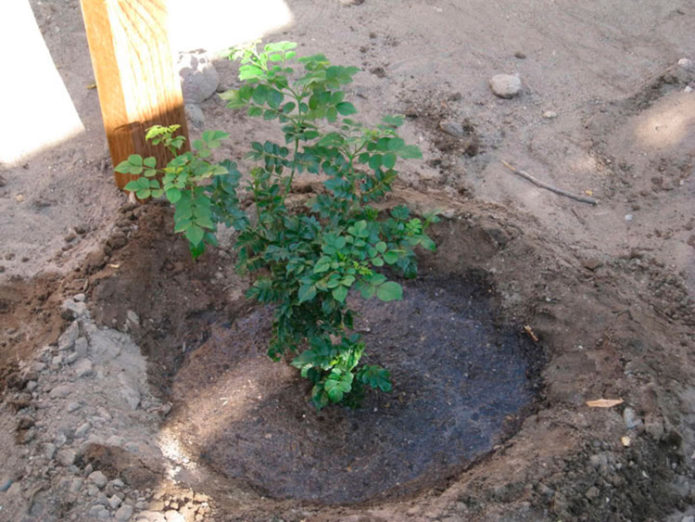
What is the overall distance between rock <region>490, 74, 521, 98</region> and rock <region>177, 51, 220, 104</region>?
207cm

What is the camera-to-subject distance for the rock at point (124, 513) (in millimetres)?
2496

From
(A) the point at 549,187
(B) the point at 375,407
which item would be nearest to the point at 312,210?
(B) the point at 375,407

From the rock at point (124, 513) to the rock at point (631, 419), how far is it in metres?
1.99

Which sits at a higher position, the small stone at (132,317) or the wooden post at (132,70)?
the wooden post at (132,70)

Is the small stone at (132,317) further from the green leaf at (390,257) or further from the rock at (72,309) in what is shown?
the green leaf at (390,257)

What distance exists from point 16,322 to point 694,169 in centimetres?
410

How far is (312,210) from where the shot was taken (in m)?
2.63

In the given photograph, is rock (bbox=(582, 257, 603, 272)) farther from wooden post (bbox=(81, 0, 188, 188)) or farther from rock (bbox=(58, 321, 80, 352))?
rock (bbox=(58, 321, 80, 352))

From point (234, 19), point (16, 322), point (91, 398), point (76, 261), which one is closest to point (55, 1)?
point (234, 19)

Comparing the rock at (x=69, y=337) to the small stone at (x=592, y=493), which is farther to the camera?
the rock at (x=69, y=337)

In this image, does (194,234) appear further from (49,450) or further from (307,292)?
(49,450)

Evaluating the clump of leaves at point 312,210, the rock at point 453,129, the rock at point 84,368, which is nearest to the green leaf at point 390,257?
the clump of leaves at point 312,210

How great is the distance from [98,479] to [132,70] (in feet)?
6.25

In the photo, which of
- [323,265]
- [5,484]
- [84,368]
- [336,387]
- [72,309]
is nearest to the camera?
[323,265]
